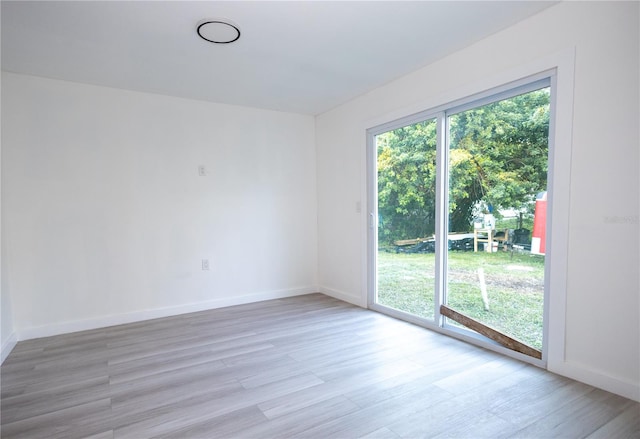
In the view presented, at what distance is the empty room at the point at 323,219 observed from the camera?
6.31ft

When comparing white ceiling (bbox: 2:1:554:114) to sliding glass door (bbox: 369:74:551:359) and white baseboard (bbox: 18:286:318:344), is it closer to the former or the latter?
sliding glass door (bbox: 369:74:551:359)

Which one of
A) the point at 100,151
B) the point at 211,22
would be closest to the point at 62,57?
the point at 100,151

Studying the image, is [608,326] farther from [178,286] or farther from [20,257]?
[20,257]

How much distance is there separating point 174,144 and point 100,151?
707 mm

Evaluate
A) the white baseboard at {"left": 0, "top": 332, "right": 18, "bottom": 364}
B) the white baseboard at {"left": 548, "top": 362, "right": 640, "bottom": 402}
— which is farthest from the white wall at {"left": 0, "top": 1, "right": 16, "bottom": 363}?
the white baseboard at {"left": 548, "top": 362, "right": 640, "bottom": 402}

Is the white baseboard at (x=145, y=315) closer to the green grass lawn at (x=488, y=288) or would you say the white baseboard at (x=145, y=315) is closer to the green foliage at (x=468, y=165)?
the green grass lawn at (x=488, y=288)

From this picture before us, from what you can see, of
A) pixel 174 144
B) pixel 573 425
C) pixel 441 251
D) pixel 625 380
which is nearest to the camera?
pixel 573 425

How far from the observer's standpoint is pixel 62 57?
2.74 metres

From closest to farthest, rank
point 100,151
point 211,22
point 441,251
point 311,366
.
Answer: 1. point 211,22
2. point 311,366
3. point 441,251
4. point 100,151

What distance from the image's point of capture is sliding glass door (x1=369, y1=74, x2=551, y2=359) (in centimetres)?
242

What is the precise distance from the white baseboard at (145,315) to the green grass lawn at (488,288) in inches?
58.4

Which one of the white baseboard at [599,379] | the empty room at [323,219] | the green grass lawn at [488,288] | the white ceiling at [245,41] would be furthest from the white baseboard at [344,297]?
the white ceiling at [245,41]

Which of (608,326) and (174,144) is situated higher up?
(174,144)

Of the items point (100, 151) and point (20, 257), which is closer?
point (20, 257)
